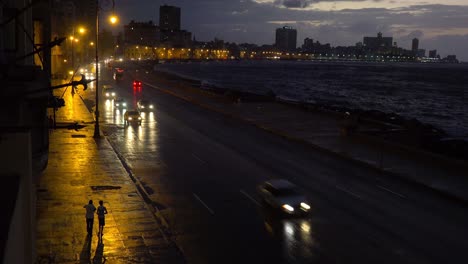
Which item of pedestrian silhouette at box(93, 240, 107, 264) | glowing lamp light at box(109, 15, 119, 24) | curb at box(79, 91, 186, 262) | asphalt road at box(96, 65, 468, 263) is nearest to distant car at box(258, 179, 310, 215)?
asphalt road at box(96, 65, 468, 263)

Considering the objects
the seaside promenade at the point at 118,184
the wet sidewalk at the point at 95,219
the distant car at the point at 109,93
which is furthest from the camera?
the distant car at the point at 109,93

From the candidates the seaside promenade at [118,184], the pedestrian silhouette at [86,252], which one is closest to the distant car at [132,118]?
the seaside promenade at [118,184]

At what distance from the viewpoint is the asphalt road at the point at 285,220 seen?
15.3m

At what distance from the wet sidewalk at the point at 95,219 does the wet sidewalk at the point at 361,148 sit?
41.3ft

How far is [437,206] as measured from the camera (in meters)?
20.8

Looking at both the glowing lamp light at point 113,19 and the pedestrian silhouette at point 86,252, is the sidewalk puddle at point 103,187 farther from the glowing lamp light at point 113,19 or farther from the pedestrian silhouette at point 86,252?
the glowing lamp light at point 113,19

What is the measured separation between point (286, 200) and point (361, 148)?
50.4ft

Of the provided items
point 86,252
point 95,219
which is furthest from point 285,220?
point 86,252

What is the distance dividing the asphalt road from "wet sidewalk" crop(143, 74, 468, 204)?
887 mm

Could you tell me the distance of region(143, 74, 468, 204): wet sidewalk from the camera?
81.7ft

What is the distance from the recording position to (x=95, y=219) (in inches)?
712

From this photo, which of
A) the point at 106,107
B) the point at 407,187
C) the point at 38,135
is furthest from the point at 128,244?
the point at 106,107

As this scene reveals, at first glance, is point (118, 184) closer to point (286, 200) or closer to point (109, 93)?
point (286, 200)

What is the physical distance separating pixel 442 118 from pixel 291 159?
54120 mm
